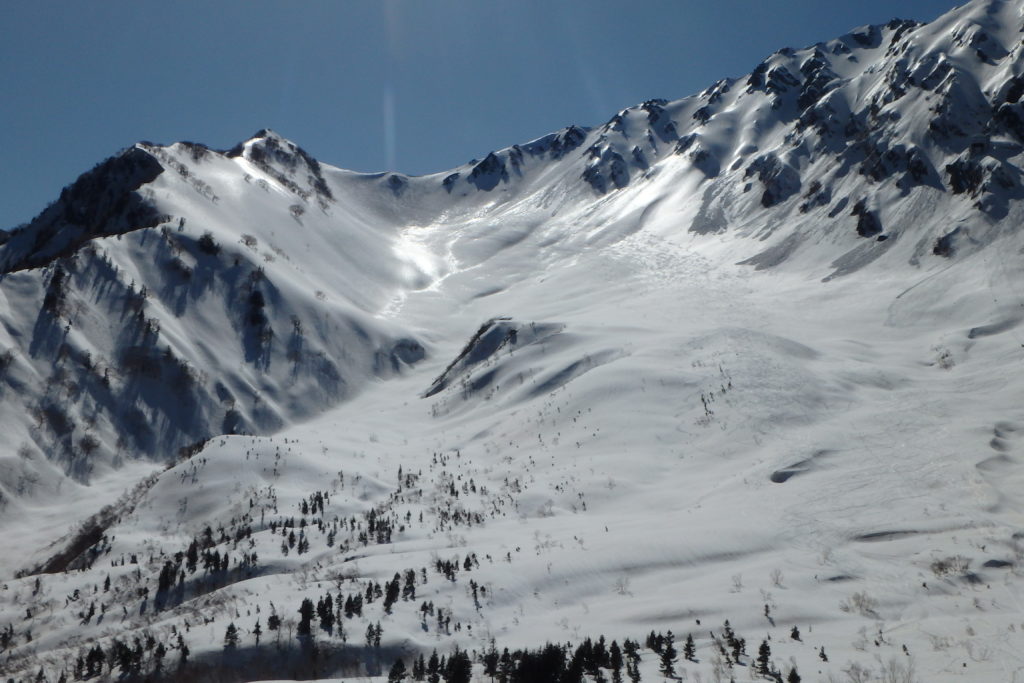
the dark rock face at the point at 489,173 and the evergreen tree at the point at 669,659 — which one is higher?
the dark rock face at the point at 489,173

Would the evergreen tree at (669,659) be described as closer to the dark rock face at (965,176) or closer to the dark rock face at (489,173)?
the dark rock face at (965,176)

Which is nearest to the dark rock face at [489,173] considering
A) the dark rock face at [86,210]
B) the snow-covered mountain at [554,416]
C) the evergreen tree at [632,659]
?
the snow-covered mountain at [554,416]

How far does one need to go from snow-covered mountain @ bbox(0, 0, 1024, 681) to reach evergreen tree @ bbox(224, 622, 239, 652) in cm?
24

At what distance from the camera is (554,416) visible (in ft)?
139

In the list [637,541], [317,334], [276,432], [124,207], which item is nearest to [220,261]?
[317,334]

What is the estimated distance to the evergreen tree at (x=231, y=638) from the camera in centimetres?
1622

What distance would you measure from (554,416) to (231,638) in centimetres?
2761

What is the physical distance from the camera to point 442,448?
44406 millimetres

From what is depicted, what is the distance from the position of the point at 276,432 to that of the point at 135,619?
3474 cm

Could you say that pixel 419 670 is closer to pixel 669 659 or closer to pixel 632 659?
pixel 632 659

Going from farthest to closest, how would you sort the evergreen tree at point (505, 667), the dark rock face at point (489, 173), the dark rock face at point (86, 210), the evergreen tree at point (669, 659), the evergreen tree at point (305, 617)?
the dark rock face at point (489, 173) → the dark rock face at point (86, 210) → the evergreen tree at point (305, 617) → the evergreen tree at point (505, 667) → the evergreen tree at point (669, 659)

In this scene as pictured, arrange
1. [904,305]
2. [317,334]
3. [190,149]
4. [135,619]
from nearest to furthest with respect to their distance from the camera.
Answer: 1. [135,619]
2. [904,305]
3. [317,334]
4. [190,149]

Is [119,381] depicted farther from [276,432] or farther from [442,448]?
[442,448]

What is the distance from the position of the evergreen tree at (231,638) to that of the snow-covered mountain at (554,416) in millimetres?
236
